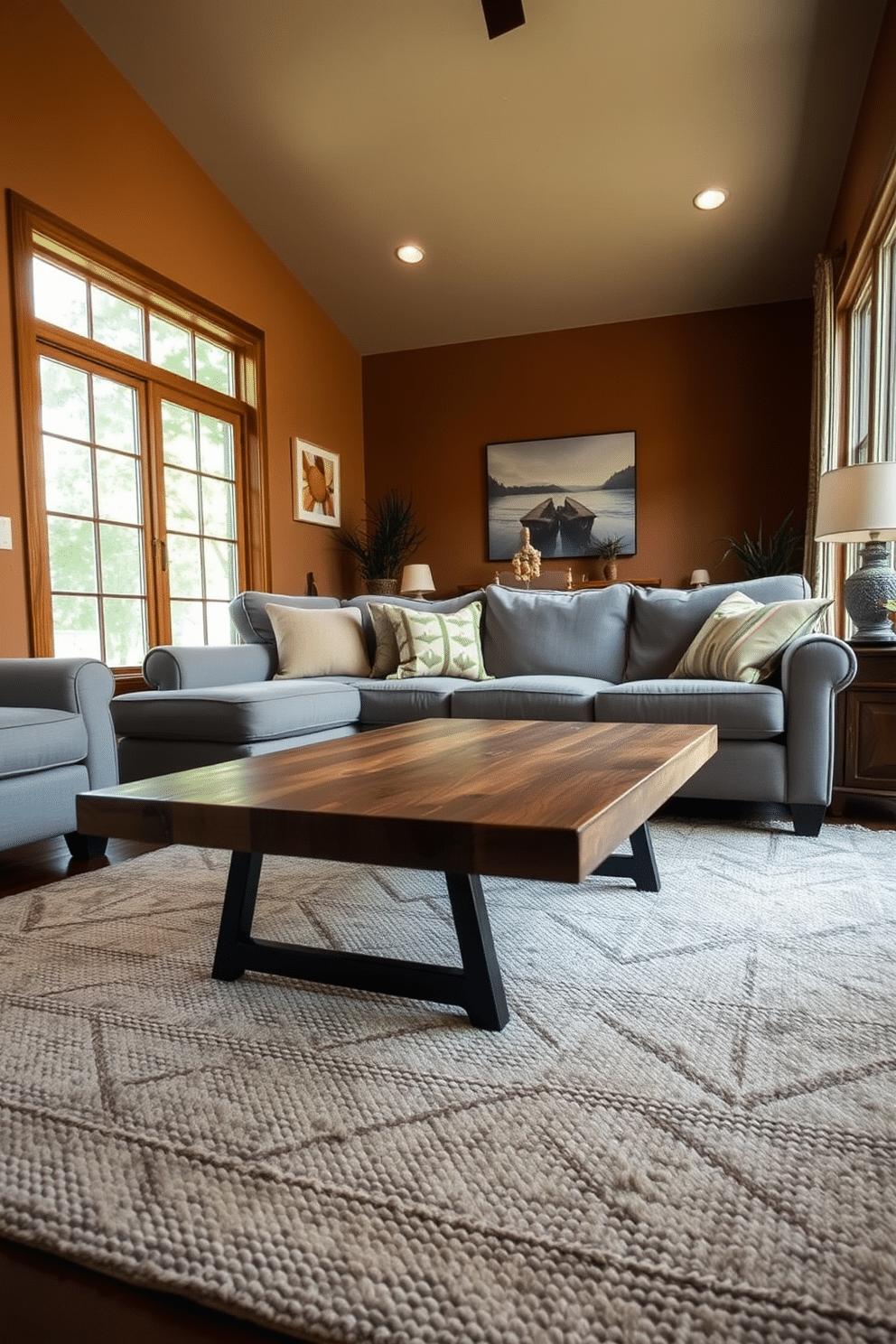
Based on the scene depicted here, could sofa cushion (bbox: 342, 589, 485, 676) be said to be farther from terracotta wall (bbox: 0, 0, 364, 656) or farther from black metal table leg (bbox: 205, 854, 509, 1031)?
black metal table leg (bbox: 205, 854, 509, 1031)

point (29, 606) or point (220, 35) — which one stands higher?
point (220, 35)

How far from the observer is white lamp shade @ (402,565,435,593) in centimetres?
575

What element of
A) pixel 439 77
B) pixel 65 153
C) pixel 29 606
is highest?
pixel 439 77

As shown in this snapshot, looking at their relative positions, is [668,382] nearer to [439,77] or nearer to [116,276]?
[439,77]

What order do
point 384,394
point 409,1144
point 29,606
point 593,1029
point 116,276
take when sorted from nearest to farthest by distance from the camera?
1. point 409,1144
2. point 593,1029
3. point 29,606
4. point 116,276
5. point 384,394

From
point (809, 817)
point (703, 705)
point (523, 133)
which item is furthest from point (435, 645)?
point (523, 133)

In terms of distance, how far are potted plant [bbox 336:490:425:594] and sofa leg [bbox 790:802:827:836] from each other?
4041 mm

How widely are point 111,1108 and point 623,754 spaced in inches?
38.5

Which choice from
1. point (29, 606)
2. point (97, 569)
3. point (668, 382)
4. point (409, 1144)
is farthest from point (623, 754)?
point (668, 382)

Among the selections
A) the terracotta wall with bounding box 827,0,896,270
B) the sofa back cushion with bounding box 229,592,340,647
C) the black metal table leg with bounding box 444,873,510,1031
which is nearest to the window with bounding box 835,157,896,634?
the terracotta wall with bounding box 827,0,896,270

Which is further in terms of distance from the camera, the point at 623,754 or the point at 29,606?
the point at 29,606

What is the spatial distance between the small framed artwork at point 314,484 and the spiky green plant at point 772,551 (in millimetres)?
2759

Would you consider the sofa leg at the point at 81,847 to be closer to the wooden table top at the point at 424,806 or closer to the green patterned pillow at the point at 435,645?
the wooden table top at the point at 424,806

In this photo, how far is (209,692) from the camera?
9.05ft
